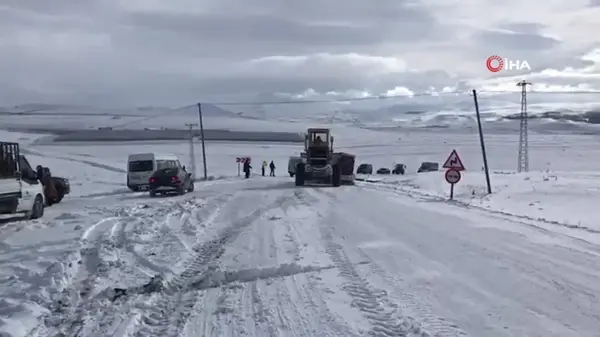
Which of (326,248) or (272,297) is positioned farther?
(326,248)

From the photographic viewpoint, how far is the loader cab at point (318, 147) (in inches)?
1582

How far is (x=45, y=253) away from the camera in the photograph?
12898 millimetres

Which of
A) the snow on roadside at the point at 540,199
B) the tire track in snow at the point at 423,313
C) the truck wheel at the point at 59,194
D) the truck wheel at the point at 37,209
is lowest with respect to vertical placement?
the snow on roadside at the point at 540,199

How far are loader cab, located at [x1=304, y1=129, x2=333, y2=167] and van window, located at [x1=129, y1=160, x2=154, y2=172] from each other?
8592mm

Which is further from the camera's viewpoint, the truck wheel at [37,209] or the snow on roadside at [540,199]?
the snow on roadside at [540,199]

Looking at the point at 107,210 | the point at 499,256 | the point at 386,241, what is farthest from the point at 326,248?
the point at 107,210

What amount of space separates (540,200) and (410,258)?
17554 millimetres

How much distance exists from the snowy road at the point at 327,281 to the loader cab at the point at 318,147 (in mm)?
21736

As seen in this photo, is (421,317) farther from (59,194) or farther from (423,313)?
(59,194)

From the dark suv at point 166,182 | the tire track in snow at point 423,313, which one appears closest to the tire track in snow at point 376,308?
the tire track in snow at point 423,313

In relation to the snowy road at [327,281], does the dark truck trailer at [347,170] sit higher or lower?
lower

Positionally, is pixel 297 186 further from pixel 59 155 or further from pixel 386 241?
pixel 59 155

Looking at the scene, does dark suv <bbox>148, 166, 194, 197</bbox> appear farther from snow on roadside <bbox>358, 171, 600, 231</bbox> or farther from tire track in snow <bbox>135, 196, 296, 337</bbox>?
tire track in snow <bbox>135, 196, 296, 337</bbox>

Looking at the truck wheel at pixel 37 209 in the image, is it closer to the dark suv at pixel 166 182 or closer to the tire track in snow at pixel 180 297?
the tire track in snow at pixel 180 297
